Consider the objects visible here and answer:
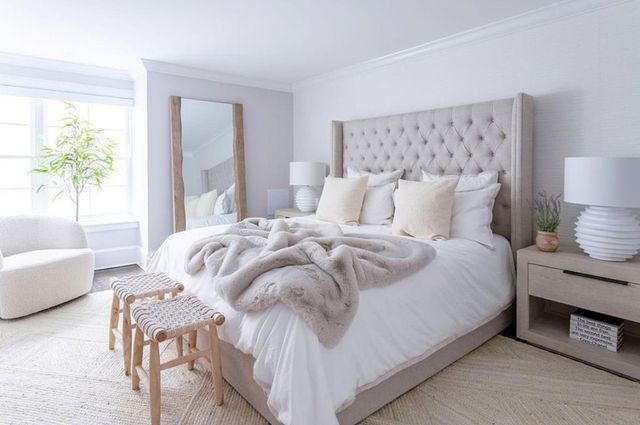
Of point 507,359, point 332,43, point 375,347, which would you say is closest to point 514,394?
point 507,359

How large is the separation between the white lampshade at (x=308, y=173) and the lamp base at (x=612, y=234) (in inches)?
107

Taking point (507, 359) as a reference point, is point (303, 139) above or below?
above

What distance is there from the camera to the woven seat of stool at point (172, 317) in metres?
1.67

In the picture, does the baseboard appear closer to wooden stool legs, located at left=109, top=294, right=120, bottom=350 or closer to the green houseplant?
the green houseplant

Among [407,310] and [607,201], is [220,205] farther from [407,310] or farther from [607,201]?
[607,201]

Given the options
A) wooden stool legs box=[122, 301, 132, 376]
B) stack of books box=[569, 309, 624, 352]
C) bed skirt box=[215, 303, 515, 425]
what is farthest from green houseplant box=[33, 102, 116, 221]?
stack of books box=[569, 309, 624, 352]

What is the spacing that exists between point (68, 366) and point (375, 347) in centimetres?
184

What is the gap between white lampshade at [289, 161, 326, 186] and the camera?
4.37 m

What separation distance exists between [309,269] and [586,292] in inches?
65.2

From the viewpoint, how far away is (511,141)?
275cm

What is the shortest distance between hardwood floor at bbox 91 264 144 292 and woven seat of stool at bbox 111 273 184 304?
1.68m

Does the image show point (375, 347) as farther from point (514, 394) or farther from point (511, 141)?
point (511, 141)

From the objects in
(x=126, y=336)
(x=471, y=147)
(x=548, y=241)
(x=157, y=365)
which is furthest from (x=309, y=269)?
(x=471, y=147)

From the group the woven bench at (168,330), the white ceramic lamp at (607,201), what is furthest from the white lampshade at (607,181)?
the woven bench at (168,330)
